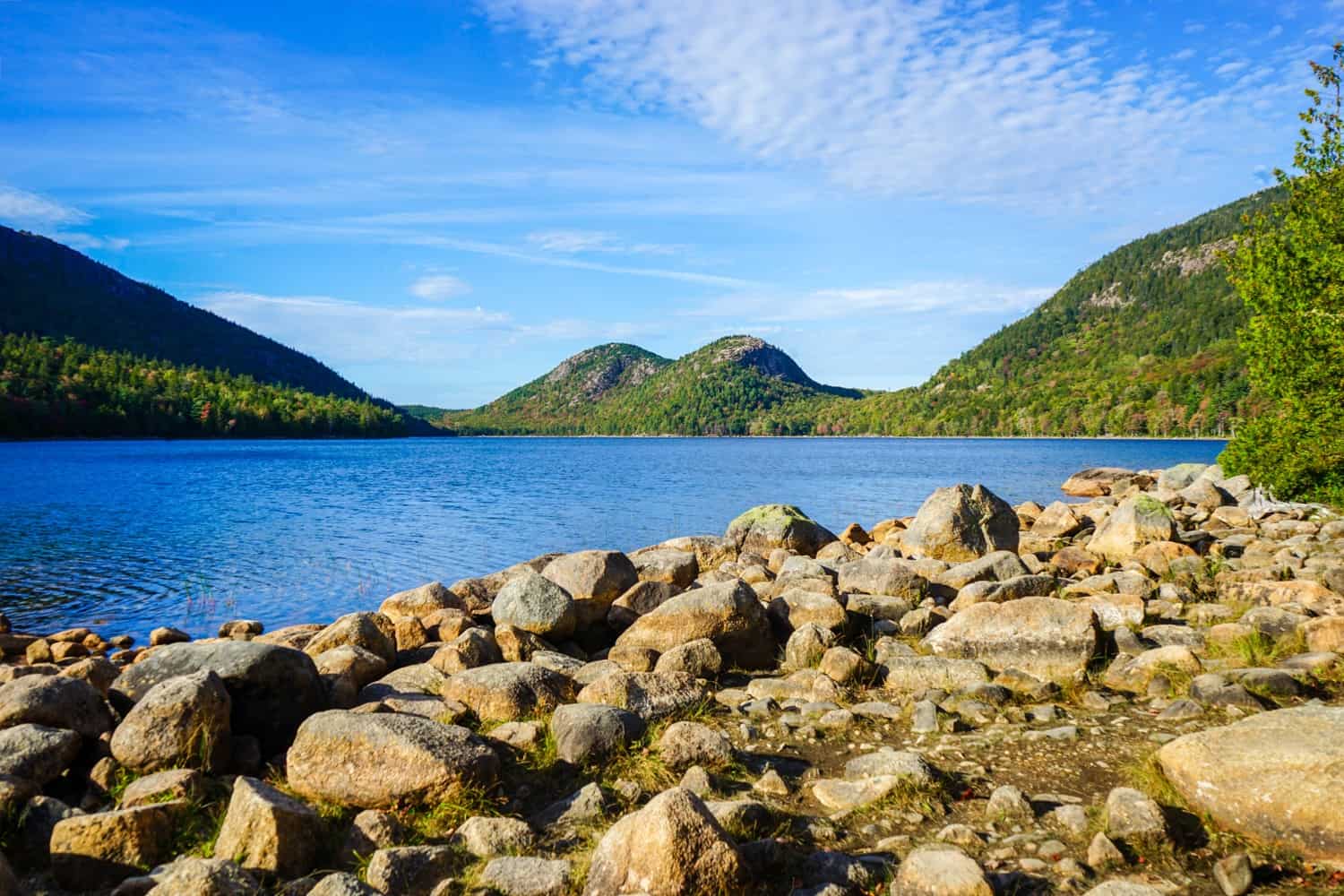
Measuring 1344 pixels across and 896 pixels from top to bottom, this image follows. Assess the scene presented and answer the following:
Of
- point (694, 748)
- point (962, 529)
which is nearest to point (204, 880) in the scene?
point (694, 748)

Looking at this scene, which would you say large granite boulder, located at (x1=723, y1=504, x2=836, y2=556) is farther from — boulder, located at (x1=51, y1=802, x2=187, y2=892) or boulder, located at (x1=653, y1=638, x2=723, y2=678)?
boulder, located at (x1=51, y1=802, x2=187, y2=892)

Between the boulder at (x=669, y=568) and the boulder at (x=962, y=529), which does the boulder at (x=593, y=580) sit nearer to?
the boulder at (x=669, y=568)

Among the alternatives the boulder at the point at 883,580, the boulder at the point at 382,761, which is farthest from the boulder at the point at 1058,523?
the boulder at the point at 382,761

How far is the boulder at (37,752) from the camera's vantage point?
672 cm

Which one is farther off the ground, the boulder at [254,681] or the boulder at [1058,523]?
the boulder at [254,681]

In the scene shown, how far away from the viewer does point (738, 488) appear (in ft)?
194

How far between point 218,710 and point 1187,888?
7.93 meters

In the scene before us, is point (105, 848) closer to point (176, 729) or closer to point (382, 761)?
point (176, 729)

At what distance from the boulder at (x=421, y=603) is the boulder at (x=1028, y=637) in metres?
8.68

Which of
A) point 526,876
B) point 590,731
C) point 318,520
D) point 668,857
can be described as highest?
point 668,857

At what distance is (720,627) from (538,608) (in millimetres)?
3107

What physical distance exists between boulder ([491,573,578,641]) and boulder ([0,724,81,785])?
6.04 m

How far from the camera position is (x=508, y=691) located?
354 inches

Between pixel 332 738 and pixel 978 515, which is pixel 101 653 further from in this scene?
pixel 978 515
